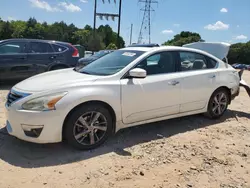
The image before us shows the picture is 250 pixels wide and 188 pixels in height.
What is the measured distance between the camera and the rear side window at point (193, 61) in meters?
4.71

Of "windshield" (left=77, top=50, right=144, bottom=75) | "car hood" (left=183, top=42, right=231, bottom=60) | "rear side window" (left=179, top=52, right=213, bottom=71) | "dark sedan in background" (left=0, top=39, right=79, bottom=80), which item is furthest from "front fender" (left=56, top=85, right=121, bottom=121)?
"dark sedan in background" (left=0, top=39, right=79, bottom=80)

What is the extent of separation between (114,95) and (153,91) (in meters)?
0.73

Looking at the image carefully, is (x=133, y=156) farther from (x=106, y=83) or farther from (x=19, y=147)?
(x=19, y=147)

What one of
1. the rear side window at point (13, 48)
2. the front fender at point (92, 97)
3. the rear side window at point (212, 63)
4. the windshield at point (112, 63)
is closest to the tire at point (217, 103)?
the rear side window at point (212, 63)

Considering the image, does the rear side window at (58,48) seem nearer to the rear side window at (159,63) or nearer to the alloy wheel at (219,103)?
the rear side window at (159,63)

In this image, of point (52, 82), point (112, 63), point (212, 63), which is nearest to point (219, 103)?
point (212, 63)

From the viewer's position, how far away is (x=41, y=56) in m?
8.13

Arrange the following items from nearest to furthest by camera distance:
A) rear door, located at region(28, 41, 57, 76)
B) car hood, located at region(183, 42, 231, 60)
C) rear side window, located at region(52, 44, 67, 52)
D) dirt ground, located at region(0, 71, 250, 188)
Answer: dirt ground, located at region(0, 71, 250, 188) → car hood, located at region(183, 42, 231, 60) → rear door, located at region(28, 41, 57, 76) → rear side window, located at region(52, 44, 67, 52)

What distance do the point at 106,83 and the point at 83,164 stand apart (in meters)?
1.18

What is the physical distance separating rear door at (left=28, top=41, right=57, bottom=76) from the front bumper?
15.8 feet

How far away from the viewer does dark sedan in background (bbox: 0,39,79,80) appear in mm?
7688

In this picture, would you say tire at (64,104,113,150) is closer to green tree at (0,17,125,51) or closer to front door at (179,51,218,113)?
front door at (179,51,218,113)

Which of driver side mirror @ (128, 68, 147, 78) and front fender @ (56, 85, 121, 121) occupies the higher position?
driver side mirror @ (128, 68, 147, 78)

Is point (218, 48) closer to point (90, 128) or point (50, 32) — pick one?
point (90, 128)
